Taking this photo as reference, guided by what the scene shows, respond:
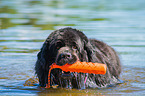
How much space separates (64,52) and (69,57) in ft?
0.45

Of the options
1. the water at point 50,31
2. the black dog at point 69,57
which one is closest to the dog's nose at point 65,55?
the black dog at point 69,57

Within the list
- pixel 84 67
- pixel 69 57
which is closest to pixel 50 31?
pixel 84 67

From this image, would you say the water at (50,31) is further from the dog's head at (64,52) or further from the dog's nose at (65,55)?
the dog's nose at (65,55)

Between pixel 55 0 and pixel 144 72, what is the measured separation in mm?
22150

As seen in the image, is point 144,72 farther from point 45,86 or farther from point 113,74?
point 45,86

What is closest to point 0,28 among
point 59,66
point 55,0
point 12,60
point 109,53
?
point 12,60

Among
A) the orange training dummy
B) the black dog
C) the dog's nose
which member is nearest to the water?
the black dog

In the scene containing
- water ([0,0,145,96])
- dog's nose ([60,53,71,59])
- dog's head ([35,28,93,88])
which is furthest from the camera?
water ([0,0,145,96])

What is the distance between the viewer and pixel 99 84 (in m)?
7.46

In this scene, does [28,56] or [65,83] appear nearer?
[65,83]

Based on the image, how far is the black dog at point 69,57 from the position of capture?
6602mm

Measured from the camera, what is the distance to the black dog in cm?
660

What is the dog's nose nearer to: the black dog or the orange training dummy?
the black dog

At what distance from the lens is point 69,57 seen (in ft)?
21.1
